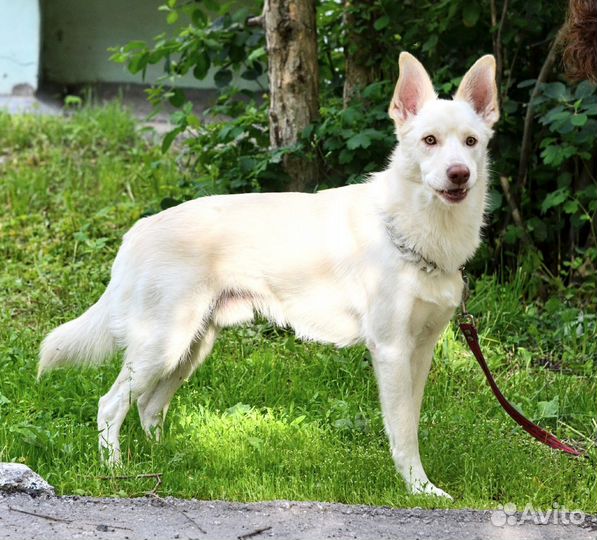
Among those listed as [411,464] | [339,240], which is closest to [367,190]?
[339,240]

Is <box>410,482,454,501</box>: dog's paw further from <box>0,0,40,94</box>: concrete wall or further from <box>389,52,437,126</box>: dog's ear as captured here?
<box>0,0,40,94</box>: concrete wall

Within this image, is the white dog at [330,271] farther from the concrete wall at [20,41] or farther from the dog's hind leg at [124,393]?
the concrete wall at [20,41]

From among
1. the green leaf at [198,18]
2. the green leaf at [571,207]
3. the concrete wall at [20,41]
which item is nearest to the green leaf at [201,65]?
the green leaf at [198,18]

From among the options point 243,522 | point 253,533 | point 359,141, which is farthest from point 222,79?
point 253,533

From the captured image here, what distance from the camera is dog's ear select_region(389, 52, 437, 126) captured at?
4.30m

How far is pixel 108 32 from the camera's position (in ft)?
34.0

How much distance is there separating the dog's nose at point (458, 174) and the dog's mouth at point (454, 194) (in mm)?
38

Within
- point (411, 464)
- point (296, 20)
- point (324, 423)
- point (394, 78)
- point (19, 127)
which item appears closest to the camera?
point (411, 464)

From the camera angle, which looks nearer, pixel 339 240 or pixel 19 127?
pixel 339 240

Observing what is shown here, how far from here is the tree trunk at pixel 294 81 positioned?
6688 millimetres

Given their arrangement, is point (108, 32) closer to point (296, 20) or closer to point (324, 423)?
point (296, 20)

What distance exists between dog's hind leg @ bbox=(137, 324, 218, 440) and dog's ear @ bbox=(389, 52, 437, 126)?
133 cm

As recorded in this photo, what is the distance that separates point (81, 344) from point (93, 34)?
21.1 feet

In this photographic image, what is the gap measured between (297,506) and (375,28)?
394 centimetres
